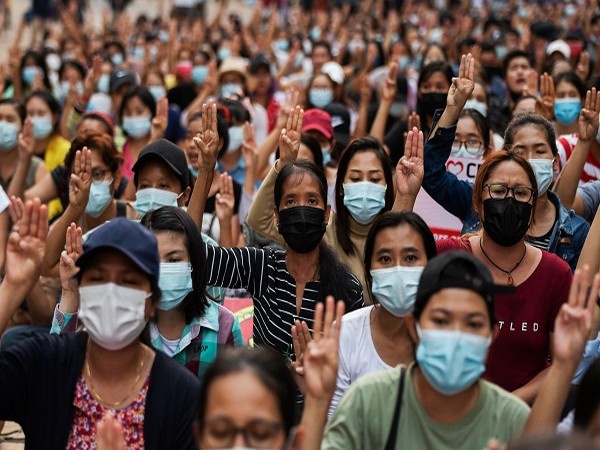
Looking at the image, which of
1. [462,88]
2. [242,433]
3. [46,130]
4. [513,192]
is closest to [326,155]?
[462,88]

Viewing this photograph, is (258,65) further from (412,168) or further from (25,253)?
(25,253)

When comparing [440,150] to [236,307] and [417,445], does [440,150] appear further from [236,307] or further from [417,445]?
[417,445]

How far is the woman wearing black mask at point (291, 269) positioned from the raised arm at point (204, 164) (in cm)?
60

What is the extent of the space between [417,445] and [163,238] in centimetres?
175

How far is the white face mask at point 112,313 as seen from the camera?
4.02 meters

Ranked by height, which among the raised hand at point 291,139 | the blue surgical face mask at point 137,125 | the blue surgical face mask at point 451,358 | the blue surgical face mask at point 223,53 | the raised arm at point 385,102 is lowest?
the blue surgical face mask at point 451,358

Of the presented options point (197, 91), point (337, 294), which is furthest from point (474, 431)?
point (197, 91)

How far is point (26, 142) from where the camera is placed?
28.2 ft

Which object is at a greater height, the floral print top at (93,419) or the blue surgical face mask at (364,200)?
the blue surgical face mask at (364,200)

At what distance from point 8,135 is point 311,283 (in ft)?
13.7

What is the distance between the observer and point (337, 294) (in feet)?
18.3

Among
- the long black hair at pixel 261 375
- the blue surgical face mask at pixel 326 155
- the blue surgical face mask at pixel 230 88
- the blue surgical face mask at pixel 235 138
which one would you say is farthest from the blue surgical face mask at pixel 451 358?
the blue surgical face mask at pixel 230 88

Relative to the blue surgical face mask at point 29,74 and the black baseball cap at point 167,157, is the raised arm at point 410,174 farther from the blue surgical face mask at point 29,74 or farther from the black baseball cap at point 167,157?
the blue surgical face mask at point 29,74

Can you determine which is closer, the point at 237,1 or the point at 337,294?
the point at 337,294
